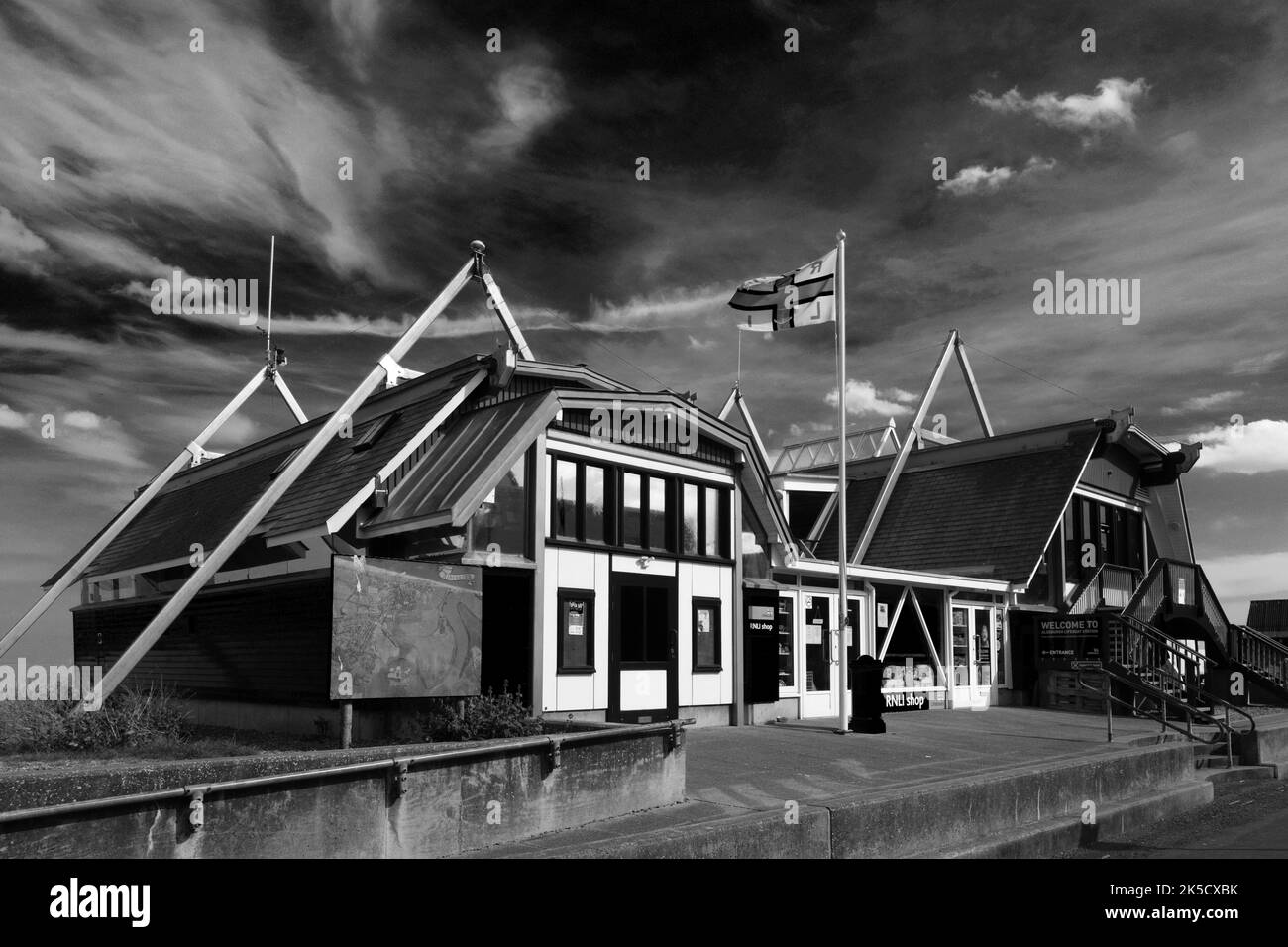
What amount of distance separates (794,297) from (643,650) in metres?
7.03

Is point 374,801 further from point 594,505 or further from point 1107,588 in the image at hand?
point 1107,588

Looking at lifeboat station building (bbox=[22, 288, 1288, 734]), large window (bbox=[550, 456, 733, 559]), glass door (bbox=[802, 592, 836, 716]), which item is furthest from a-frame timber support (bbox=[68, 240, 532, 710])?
glass door (bbox=[802, 592, 836, 716])

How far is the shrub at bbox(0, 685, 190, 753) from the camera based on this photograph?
474 inches

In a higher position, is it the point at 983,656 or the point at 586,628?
the point at 586,628

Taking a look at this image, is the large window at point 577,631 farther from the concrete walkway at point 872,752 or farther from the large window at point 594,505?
the concrete walkway at point 872,752

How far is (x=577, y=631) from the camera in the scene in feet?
54.1

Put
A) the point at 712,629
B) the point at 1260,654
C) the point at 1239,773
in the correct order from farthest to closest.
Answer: the point at 1260,654, the point at 712,629, the point at 1239,773

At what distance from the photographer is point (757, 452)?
2048 cm

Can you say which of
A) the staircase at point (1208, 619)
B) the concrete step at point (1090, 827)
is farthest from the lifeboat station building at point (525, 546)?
the staircase at point (1208, 619)

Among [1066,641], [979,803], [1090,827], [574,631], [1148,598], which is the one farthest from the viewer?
[1148,598]

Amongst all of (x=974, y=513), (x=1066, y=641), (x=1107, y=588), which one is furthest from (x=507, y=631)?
(x=1107, y=588)

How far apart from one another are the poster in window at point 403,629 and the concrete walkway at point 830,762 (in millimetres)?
2954

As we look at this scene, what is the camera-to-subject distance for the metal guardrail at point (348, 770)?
6.41 m

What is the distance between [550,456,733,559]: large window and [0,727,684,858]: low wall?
255 inches
